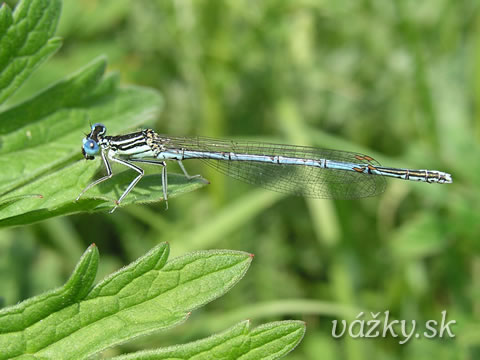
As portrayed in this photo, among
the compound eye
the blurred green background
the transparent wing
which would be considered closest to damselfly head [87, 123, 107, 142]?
the compound eye

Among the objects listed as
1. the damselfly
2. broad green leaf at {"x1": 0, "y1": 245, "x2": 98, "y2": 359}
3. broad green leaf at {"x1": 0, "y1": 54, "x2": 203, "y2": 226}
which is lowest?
broad green leaf at {"x1": 0, "y1": 245, "x2": 98, "y2": 359}

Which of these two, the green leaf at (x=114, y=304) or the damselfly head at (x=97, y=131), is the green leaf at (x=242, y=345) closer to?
the green leaf at (x=114, y=304)

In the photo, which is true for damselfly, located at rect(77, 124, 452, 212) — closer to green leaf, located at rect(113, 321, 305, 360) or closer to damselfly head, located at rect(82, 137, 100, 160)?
damselfly head, located at rect(82, 137, 100, 160)

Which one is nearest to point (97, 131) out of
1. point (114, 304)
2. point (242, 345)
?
point (114, 304)

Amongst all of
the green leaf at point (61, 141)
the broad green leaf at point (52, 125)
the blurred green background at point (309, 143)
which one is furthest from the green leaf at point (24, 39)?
the blurred green background at point (309, 143)

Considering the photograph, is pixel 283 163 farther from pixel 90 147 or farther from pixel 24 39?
pixel 24 39

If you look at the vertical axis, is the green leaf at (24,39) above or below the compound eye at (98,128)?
above

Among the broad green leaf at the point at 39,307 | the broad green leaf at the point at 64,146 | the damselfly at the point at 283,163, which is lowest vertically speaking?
the broad green leaf at the point at 39,307
